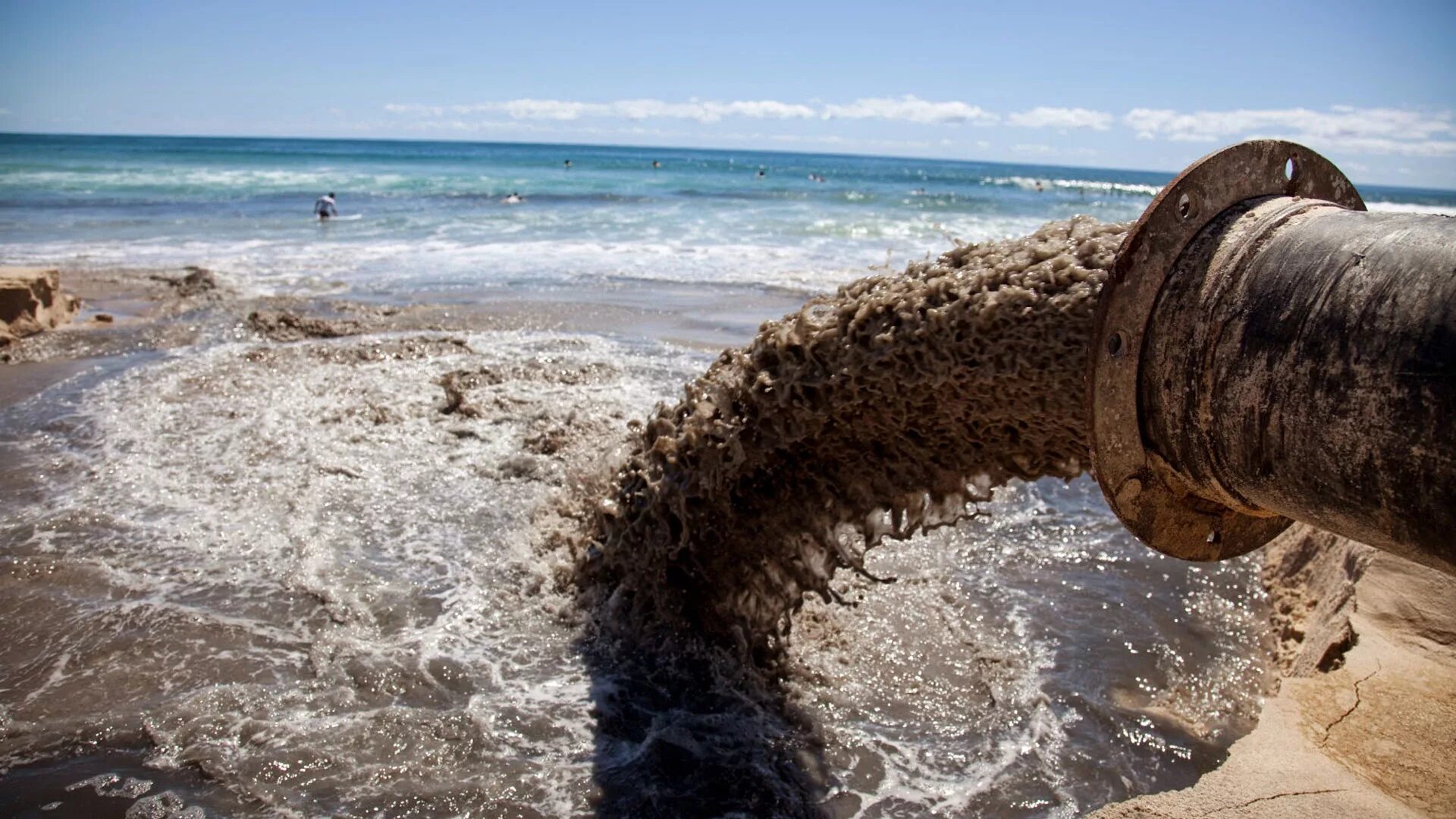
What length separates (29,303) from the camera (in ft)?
26.8

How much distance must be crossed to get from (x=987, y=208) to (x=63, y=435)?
3455 cm

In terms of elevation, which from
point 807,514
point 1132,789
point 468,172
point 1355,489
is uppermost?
point 468,172

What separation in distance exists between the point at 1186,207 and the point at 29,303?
9500 mm

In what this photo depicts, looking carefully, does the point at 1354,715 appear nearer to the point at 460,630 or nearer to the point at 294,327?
the point at 460,630

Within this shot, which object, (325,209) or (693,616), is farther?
(325,209)

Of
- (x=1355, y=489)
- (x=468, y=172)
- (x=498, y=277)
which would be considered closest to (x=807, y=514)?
(x=1355, y=489)

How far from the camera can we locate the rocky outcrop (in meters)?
2.49

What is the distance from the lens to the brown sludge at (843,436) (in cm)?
241

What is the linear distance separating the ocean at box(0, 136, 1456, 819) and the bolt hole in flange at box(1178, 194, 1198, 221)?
193 centimetres

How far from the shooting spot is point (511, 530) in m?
4.73

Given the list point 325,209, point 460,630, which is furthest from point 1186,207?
point 325,209

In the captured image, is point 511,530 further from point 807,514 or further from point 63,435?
point 63,435

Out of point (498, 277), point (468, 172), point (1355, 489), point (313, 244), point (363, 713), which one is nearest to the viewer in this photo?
point (1355, 489)

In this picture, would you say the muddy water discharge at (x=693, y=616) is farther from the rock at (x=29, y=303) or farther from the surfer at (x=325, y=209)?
the surfer at (x=325, y=209)
